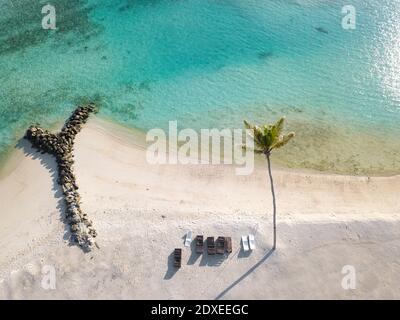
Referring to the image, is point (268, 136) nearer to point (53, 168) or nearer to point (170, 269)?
point (170, 269)

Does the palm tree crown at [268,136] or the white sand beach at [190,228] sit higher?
the palm tree crown at [268,136]

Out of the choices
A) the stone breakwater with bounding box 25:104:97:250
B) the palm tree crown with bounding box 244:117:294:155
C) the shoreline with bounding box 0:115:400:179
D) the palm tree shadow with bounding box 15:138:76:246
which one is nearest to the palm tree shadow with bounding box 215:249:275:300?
the palm tree crown with bounding box 244:117:294:155

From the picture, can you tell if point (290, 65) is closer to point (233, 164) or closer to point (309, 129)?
point (309, 129)

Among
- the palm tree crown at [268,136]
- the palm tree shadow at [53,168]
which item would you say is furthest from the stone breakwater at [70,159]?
the palm tree crown at [268,136]

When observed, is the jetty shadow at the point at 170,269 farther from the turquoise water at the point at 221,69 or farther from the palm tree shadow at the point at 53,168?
the turquoise water at the point at 221,69

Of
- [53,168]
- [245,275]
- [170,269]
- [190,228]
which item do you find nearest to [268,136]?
[190,228]
